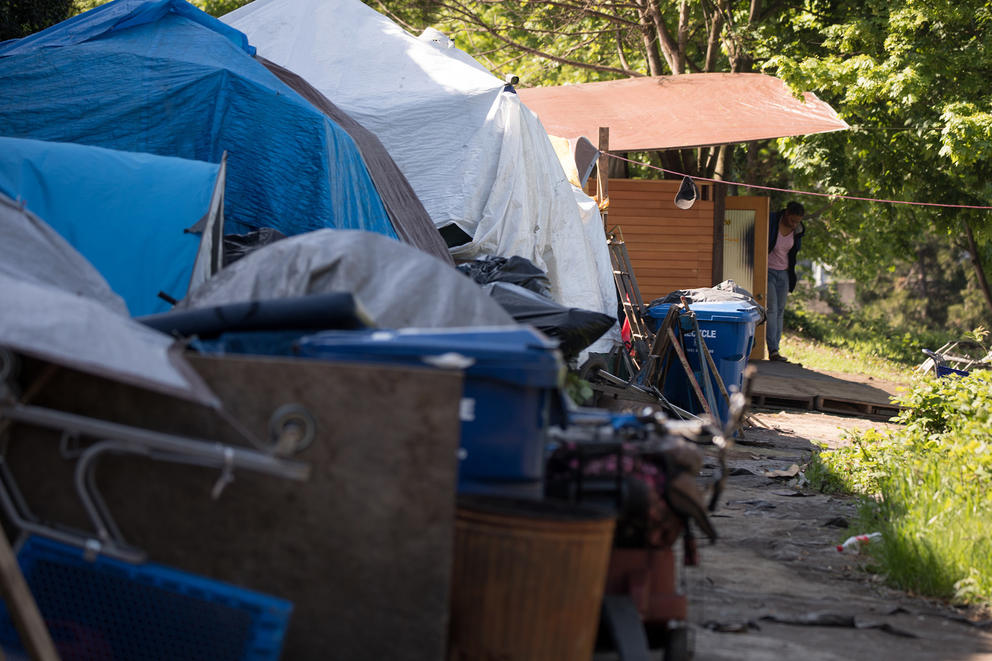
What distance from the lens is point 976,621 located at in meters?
4.59

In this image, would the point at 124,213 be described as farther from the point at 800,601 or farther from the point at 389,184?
the point at 800,601

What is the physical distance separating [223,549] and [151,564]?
0.21 metres

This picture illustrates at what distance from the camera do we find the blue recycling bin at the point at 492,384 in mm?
3049

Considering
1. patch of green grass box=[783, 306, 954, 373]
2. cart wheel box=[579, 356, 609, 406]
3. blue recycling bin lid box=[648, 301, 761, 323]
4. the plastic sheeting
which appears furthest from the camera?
patch of green grass box=[783, 306, 954, 373]

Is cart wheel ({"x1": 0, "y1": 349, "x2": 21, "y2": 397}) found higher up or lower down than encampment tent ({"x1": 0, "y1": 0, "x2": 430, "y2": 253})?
lower down

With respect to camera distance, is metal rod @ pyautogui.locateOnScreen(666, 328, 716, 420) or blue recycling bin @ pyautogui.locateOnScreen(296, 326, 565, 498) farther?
metal rod @ pyautogui.locateOnScreen(666, 328, 716, 420)

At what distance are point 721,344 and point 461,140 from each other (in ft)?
10.4

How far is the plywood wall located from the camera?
14984 millimetres

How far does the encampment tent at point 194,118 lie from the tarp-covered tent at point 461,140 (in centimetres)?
255

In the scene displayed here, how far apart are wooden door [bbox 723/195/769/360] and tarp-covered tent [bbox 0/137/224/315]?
11339 millimetres

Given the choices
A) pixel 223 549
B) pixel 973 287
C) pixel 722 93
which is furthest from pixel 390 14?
pixel 973 287

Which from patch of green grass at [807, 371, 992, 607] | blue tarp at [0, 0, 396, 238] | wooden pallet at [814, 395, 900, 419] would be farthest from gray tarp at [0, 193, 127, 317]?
wooden pallet at [814, 395, 900, 419]

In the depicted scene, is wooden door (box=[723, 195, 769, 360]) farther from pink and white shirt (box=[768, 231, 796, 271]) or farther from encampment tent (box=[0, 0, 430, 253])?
encampment tent (box=[0, 0, 430, 253])

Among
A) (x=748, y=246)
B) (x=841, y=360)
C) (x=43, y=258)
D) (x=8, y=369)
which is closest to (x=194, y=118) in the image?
(x=43, y=258)
